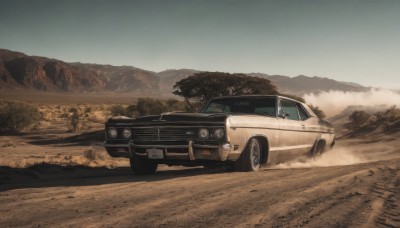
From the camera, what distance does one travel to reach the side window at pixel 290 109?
8633 millimetres

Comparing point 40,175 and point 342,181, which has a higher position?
point 342,181

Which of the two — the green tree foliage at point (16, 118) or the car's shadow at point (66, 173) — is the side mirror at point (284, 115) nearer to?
the car's shadow at point (66, 173)

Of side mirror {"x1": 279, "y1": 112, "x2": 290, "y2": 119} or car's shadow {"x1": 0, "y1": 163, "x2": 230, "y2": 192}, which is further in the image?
side mirror {"x1": 279, "y1": 112, "x2": 290, "y2": 119}

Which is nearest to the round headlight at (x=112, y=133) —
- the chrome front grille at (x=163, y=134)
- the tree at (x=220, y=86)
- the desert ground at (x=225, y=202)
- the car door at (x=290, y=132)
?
the chrome front grille at (x=163, y=134)

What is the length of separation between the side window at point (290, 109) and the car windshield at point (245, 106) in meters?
0.37

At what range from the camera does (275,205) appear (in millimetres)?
4141

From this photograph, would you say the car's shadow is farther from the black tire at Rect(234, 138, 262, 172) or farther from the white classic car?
the black tire at Rect(234, 138, 262, 172)

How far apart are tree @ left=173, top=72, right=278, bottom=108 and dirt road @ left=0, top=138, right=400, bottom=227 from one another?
25522mm

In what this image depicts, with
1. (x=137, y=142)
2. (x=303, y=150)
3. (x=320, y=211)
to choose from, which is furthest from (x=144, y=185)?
(x=303, y=150)

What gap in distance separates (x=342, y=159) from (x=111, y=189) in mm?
6954

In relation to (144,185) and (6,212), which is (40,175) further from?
(6,212)

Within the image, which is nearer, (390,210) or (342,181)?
(390,210)

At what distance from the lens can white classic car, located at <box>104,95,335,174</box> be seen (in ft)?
21.6

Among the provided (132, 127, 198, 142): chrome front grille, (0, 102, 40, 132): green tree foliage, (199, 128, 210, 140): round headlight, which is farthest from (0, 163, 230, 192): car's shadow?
(0, 102, 40, 132): green tree foliage
